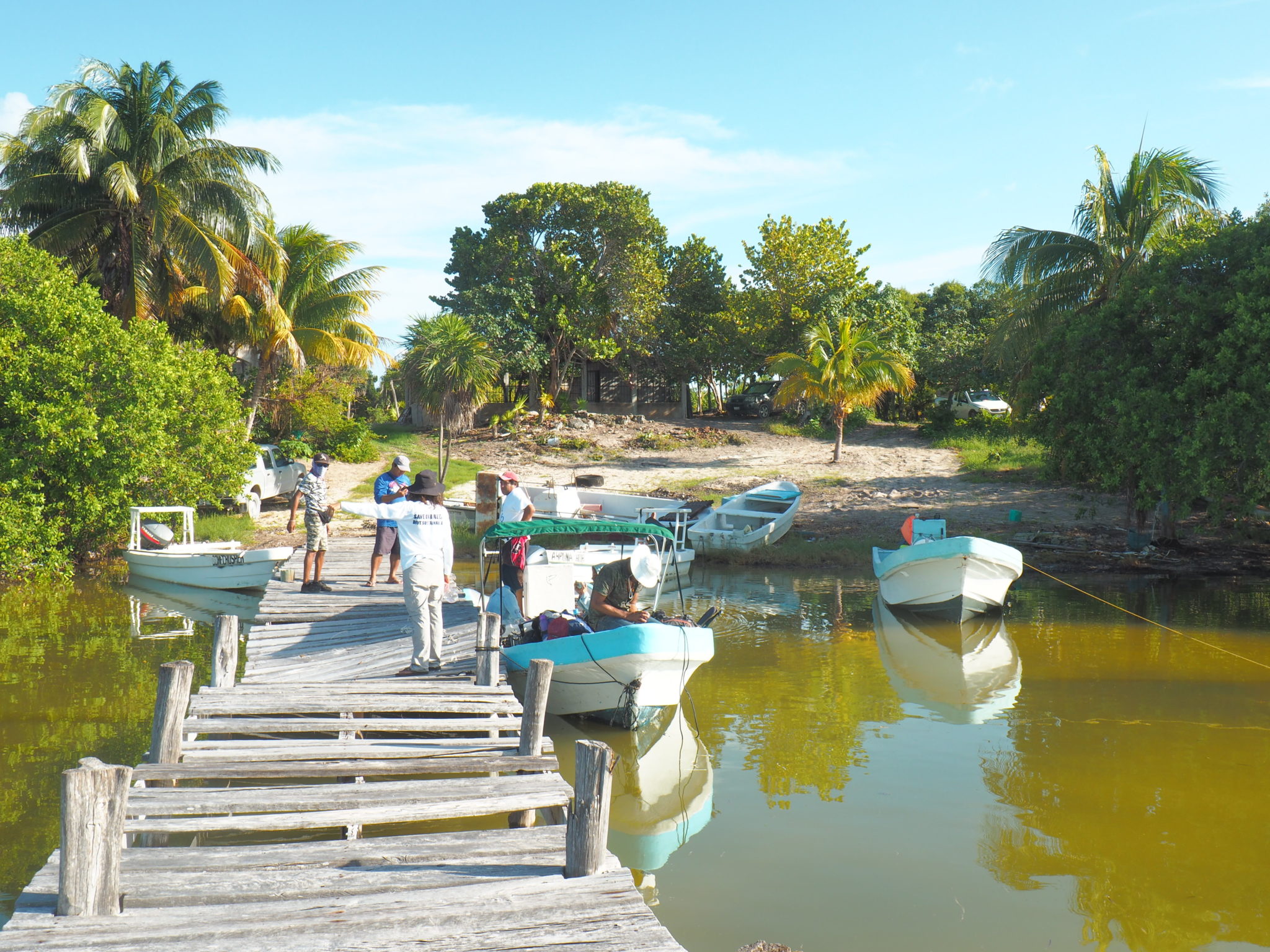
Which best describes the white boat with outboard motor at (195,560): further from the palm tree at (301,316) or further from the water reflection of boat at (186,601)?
the palm tree at (301,316)

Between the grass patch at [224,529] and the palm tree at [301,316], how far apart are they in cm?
396

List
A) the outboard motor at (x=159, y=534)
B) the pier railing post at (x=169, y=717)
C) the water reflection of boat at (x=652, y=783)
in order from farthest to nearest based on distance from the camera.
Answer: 1. the outboard motor at (x=159, y=534)
2. the water reflection of boat at (x=652, y=783)
3. the pier railing post at (x=169, y=717)

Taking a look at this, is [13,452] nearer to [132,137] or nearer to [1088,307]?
[132,137]

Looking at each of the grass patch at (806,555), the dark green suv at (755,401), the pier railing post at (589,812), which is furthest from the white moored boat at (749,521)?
the dark green suv at (755,401)

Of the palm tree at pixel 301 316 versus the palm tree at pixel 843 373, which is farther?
the palm tree at pixel 843 373

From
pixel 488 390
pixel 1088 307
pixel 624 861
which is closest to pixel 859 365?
pixel 1088 307

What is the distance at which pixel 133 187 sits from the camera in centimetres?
2062

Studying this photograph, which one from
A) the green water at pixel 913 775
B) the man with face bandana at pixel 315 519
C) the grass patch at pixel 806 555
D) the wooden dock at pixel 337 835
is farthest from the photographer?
the grass patch at pixel 806 555

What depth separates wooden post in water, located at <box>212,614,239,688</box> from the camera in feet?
26.6

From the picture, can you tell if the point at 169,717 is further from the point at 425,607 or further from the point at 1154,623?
the point at 1154,623

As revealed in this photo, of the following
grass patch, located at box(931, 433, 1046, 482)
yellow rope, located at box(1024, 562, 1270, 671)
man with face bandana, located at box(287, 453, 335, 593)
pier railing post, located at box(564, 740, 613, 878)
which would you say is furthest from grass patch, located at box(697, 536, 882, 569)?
pier railing post, located at box(564, 740, 613, 878)

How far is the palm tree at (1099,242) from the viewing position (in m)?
21.2

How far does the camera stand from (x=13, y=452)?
51.2 ft

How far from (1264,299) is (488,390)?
66.7 feet
